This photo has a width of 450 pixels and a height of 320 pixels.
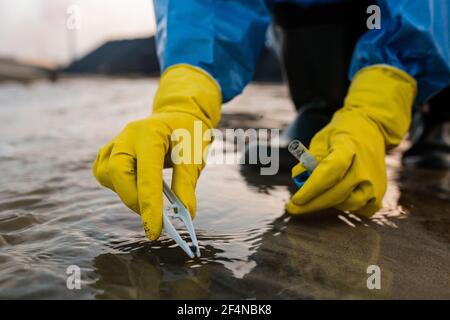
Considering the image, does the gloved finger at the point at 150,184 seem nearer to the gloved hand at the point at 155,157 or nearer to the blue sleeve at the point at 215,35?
the gloved hand at the point at 155,157

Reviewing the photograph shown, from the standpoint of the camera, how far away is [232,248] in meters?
1.06

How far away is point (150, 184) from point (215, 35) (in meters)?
0.74

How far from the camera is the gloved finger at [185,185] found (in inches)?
43.0

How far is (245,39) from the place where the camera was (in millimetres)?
1671

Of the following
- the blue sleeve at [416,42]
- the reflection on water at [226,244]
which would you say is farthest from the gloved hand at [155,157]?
the blue sleeve at [416,42]

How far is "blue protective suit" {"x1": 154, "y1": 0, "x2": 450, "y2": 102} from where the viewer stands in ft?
4.74

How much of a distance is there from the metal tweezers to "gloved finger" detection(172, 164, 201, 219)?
0.05ft

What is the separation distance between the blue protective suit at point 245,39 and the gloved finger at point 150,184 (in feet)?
1.66

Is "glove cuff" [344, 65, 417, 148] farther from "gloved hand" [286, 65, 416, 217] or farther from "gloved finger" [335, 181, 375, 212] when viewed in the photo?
"gloved finger" [335, 181, 375, 212]

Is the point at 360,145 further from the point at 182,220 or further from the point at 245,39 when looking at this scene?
the point at 245,39

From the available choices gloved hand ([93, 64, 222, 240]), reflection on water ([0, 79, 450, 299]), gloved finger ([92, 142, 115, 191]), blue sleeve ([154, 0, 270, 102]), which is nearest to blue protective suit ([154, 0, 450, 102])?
blue sleeve ([154, 0, 270, 102])

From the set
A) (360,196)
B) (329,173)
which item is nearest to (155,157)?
(329,173)

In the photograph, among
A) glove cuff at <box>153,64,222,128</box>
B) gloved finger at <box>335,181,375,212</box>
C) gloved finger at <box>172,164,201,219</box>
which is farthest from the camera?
Result: glove cuff at <box>153,64,222,128</box>
